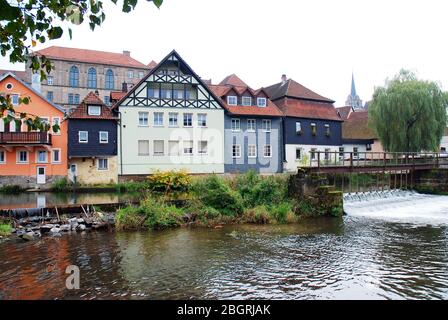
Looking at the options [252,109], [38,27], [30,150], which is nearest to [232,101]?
[252,109]

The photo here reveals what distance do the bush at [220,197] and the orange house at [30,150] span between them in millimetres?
16235

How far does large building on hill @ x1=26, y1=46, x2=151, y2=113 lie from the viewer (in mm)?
58188

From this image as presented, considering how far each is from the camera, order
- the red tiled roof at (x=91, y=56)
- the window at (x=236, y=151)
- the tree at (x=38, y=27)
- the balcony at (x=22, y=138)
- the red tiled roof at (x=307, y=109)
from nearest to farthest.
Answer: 1. the tree at (x=38, y=27)
2. the balcony at (x=22, y=138)
3. the window at (x=236, y=151)
4. the red tiled roof at (x=307, y=109)
5. the red tiled roof at (x=91, y=56)

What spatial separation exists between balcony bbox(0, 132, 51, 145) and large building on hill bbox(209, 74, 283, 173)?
51.0 feet

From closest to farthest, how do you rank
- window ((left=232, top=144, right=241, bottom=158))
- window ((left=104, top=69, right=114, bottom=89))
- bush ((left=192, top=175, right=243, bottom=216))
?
bush ((left=192, top=175, right=243, bottom=216)), window ((left=232, top=144, right=241, bottom=158)), window ((left=104, top=69, right=114, bottom=89))

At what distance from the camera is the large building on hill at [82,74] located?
5819 cm

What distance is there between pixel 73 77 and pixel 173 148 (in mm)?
36182

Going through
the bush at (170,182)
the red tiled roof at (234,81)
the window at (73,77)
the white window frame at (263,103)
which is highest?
the window at (73,77)

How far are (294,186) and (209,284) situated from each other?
43.3 ft

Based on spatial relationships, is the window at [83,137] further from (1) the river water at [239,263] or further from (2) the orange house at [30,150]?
(1) the river water at [239,263]

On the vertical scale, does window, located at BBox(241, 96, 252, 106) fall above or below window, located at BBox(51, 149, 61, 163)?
above

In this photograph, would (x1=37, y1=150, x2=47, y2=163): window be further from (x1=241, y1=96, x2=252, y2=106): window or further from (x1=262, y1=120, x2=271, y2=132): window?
(x1=262, y1=120, x2=271, y2=132): window

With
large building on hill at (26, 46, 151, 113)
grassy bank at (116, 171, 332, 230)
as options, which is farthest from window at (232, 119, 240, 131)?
large building on hill at (26, 46, 151, 113)

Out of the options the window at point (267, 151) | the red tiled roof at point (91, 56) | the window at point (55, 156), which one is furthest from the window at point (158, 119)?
the red tiled roof at point (91, 56)
